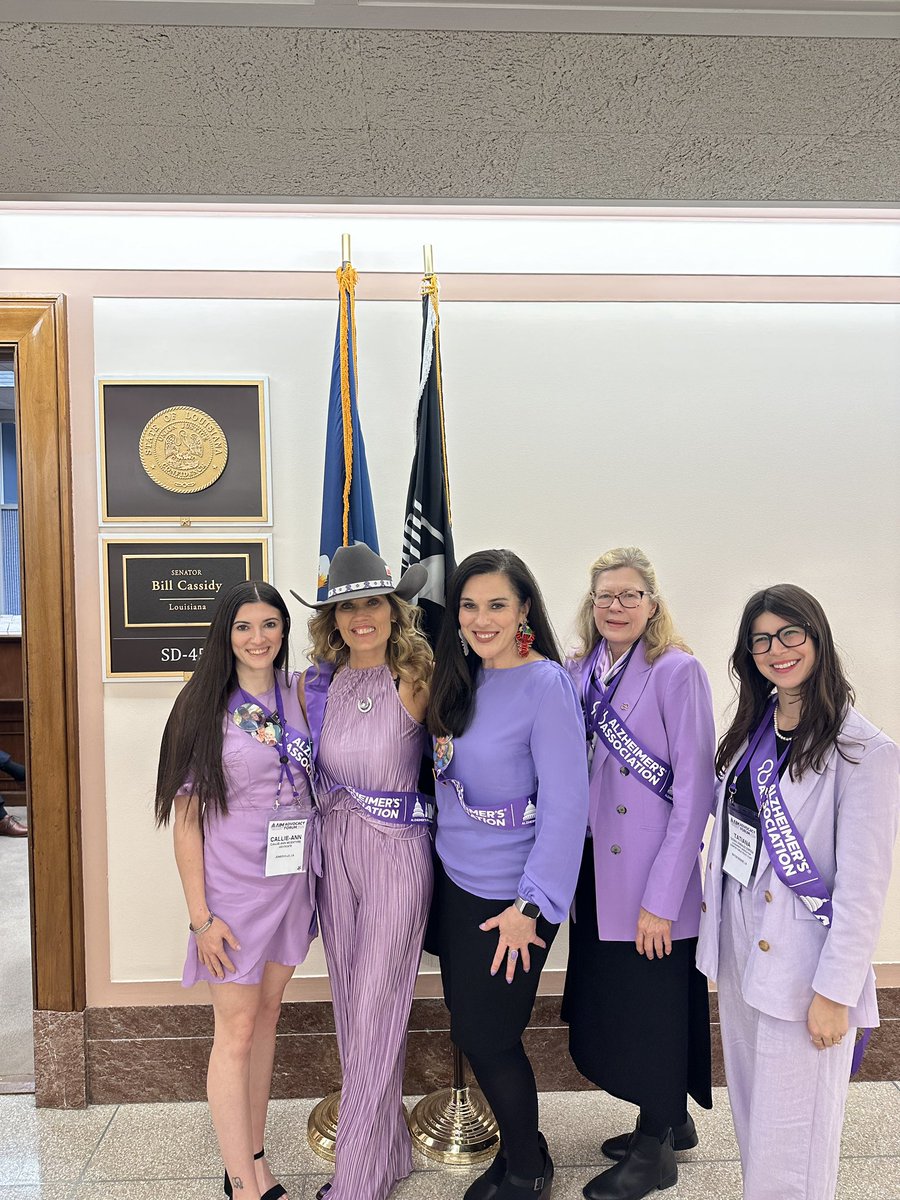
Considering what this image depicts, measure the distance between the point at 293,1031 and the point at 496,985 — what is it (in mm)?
1003

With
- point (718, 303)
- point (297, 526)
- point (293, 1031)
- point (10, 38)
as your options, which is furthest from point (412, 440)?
point (293, 1031)

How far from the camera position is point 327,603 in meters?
2.09

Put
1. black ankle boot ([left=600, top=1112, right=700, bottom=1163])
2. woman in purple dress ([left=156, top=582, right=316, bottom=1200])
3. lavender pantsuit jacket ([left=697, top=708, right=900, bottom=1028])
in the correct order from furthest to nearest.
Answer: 1. black ankle boot ([left=600, top=1112, right=700, bottom=1163])
2. woman in purple dress ([left=156, top=582, right=316, bottom=1200])
3. lavender pantsuit jacket ([left=697, top=708, right=900, bottom=1028])

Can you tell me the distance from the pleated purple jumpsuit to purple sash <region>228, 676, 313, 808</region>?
0.05 meters

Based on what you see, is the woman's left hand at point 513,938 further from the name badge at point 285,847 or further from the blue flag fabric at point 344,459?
the blue flag fabric at point 344,459

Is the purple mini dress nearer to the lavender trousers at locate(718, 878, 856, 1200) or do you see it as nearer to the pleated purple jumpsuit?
the pleated purple jumpsuit

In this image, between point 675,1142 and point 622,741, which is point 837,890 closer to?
point 622,741

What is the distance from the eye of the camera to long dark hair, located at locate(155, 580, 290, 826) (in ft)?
6.56

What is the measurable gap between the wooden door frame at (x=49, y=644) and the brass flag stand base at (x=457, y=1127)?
114 centimetres

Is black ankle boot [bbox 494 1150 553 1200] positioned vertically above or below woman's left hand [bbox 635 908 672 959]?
below

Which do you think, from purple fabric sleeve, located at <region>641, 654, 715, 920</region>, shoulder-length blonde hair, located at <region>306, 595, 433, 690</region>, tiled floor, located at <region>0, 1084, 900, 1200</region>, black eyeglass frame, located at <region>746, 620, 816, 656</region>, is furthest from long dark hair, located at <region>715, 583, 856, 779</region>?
tiled floor, located at <region>0, 1084, 900, 1200</region>

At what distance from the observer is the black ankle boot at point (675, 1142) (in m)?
2.35

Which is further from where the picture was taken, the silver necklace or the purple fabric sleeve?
the purple fabric sleeve

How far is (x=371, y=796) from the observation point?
2.11 metres
